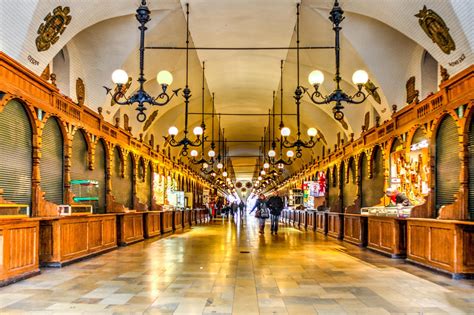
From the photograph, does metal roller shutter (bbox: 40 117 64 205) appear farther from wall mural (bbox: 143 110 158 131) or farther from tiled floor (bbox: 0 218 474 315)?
wall mural (bbox: 143 110 158 131)

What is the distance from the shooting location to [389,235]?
1112cm

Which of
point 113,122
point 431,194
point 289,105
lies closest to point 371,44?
point 431,194

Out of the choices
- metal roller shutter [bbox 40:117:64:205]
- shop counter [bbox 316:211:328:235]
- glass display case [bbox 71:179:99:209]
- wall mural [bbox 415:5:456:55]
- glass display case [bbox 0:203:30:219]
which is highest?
wall mural [bbox 415:5:456:55]

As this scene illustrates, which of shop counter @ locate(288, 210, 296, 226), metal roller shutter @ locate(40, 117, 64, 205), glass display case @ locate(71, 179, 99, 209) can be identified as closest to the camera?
metal roller shutter @ locate(40, 117, 64, 205)

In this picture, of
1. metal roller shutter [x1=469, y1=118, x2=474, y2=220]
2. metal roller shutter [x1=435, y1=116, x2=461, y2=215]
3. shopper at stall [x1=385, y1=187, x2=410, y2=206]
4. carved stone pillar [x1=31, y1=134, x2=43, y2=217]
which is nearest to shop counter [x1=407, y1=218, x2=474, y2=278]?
metal roller shutter [x1=469, y1=118, x2=474, y2=220]

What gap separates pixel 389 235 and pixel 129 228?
23.7ft

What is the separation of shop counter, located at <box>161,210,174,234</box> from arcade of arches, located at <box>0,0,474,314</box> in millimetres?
1922

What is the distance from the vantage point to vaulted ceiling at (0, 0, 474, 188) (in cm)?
870

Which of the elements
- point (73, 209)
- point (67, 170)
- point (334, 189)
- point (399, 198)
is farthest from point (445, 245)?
point (334, 189)

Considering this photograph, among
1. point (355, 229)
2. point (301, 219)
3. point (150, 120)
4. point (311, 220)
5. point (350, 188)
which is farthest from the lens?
point (301, 219)

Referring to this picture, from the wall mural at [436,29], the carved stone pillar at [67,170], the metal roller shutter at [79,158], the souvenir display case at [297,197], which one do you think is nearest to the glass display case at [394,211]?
the wall mural at [436,29]

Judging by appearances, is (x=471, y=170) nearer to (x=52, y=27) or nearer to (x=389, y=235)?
(x=389, y=235)

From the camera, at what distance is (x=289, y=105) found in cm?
2153

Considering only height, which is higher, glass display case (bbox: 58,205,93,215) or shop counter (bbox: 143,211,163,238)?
glass display case (bbox: 58,205,93,215)
